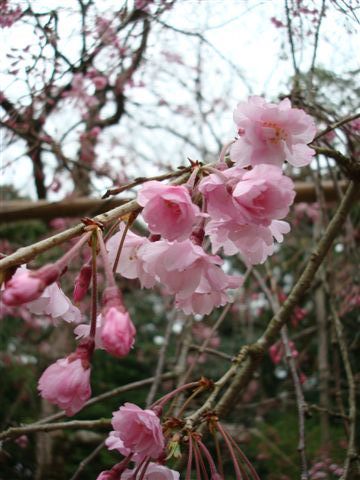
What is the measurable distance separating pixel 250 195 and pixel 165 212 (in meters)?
0.12

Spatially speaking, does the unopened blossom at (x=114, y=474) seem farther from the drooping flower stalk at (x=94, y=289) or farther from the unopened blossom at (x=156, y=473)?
the drooping flower stalk at (x=94, y=289)

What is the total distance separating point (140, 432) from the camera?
833 mm

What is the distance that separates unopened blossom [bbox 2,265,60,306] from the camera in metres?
0.63

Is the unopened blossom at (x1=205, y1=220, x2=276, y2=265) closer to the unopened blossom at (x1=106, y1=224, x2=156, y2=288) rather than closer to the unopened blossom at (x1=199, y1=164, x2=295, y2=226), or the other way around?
the unopened blossom at (x1=199, y1=164, x2=295, y2=226)

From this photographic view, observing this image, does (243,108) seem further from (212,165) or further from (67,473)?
(67,473)

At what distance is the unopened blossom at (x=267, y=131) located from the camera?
2.64 ft

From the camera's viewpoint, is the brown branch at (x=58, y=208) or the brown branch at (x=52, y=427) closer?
the brown branch at (x=52, y=427)

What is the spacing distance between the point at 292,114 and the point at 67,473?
3.37 m

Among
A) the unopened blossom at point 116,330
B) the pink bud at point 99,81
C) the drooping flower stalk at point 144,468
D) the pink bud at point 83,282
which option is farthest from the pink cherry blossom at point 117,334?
the pink bud at point 99,81

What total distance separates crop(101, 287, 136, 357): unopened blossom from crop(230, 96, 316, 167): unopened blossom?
29 centimetres

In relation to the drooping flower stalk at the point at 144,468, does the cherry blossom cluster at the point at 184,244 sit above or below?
above

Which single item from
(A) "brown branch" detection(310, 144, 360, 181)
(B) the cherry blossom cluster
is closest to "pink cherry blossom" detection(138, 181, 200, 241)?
(B) the cherry blossom cluster

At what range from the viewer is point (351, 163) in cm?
132

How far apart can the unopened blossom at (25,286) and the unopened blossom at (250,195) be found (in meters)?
0.25
